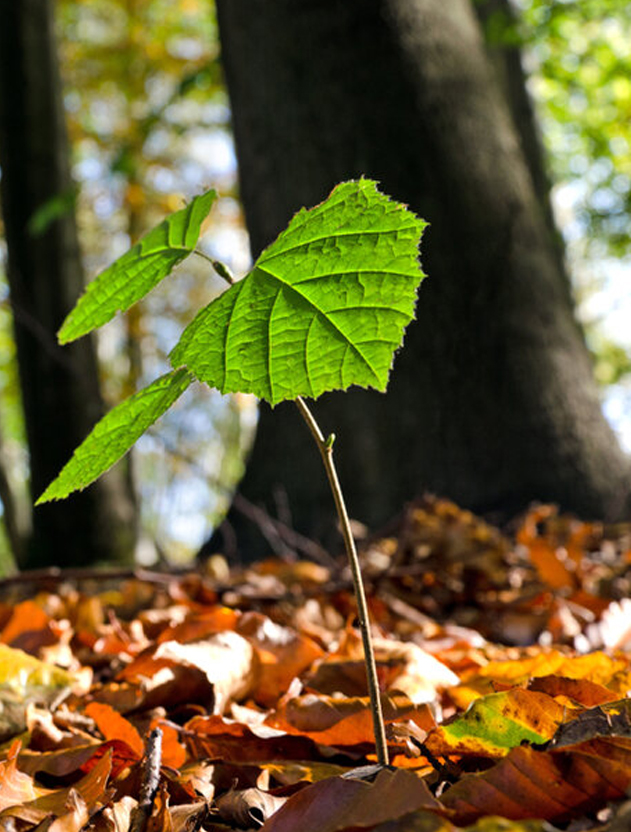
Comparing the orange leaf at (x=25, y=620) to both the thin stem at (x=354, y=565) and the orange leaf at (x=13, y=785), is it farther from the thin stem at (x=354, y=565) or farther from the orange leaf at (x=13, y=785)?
the thin stem at (x=354, y=565)

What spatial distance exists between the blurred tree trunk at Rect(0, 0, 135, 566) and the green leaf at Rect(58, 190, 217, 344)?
3.24 metres

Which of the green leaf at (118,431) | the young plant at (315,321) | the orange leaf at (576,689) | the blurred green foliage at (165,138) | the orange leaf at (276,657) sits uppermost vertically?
the blurred green foliage at (165,138)

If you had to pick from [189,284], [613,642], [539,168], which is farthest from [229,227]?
[613,642]

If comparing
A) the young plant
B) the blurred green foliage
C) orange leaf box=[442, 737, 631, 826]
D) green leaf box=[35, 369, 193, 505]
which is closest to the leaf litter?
orange leaf box=[442, 737, 631, 826]

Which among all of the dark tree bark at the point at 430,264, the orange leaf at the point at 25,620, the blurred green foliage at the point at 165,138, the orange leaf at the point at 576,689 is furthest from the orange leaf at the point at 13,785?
the blurred green foliage at the point at 165,138

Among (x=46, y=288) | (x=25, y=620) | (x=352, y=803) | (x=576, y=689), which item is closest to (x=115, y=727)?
(x=352, y=803)

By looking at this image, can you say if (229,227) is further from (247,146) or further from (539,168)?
(247,146)

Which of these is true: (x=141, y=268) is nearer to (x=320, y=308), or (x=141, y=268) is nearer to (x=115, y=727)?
(x=320, y=308)

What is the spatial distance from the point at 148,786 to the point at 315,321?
1.46 ft

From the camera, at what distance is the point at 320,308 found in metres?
0.69

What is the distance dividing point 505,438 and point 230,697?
2.08 meters

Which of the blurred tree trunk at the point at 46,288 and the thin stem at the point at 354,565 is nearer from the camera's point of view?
Answer: the thin stem at the point at 354,565

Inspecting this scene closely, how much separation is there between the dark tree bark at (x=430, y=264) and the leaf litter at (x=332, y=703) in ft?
2.74

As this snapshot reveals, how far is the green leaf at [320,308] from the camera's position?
2.18 feet
